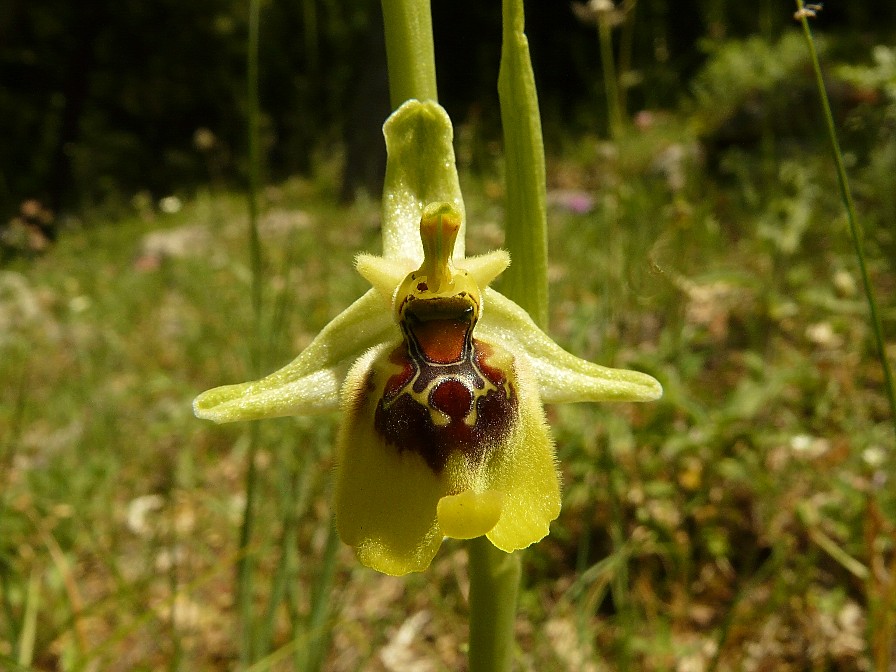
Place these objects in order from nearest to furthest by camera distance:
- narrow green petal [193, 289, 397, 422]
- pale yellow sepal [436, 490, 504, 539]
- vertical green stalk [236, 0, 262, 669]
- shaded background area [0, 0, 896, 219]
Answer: pale yellow sepal [436, 490, 504, 539] < narrow green petal [193, 289, 397, 422] < vertical green stalk [236, 0, 262, 669] < shaded background area [0, 0, 896, 219]

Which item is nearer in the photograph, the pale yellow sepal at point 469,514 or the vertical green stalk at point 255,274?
the pale yellow sepal at point 469,514

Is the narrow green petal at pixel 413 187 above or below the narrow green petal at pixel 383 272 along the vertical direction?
above

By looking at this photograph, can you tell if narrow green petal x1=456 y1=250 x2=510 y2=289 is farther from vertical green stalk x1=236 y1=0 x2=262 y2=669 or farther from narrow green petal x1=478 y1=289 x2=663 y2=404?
vertical green stalk x1=236 y1=0 x2=262 y2=669

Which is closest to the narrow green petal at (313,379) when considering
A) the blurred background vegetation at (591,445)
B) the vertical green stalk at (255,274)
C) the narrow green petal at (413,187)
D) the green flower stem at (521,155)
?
the narrow green petal at (413,187)

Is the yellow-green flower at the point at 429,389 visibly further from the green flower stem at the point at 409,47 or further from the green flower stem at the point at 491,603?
the green flower stem at the point at 491,603

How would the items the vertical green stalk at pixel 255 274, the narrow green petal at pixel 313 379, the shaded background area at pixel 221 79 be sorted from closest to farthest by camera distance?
the narrow green petal at pixel 313 379, the vertical green stalk at pixel 255 274, the shaded background area at pixel 221 79

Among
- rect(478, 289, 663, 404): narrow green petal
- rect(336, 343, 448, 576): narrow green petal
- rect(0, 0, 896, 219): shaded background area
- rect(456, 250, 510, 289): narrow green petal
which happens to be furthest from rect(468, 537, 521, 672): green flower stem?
rect(0, 0, 896, 219): shaded background area

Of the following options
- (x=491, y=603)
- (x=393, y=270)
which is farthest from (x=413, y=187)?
(x=491, y=603)
